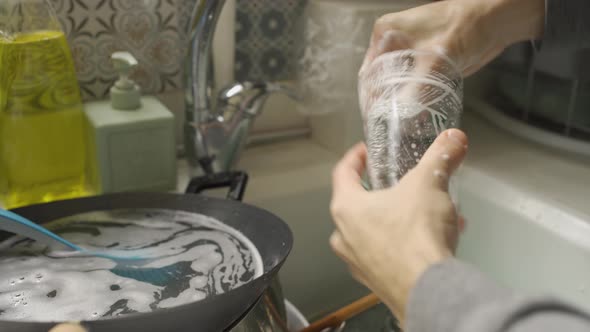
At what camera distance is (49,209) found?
551 millimetres

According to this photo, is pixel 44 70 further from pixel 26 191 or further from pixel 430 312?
pixel 430 312

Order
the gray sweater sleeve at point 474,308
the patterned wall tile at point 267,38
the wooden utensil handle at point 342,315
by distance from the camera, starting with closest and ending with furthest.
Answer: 1. the gray sweater sleeve at point 474,308
2. the wooden utensil handle at point 342,315
3. the patterned wall tile at point 267,38

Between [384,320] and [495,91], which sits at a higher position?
[495,91]

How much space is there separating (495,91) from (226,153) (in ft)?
1.56

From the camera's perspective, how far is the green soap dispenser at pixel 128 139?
0.64 m

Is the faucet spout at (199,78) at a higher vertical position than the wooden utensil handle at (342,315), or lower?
higher

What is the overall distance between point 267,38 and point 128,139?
0.27m

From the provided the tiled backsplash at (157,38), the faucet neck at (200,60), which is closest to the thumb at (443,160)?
the faucet neck at (200,60)

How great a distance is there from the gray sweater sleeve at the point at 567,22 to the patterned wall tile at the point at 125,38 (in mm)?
428

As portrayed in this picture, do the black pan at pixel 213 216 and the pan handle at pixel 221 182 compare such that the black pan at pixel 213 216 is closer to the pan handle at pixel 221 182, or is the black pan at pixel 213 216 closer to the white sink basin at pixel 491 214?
the pan handle at pixel 221 182

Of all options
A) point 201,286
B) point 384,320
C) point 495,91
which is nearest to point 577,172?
point 495,91

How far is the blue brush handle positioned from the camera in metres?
0.47

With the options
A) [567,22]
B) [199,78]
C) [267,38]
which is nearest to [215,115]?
[199,78]

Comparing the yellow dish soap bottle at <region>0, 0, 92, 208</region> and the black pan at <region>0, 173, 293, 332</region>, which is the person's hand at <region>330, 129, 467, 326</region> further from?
the yellow dish soap bottle at <region>0, 0, 92, 208</region>
